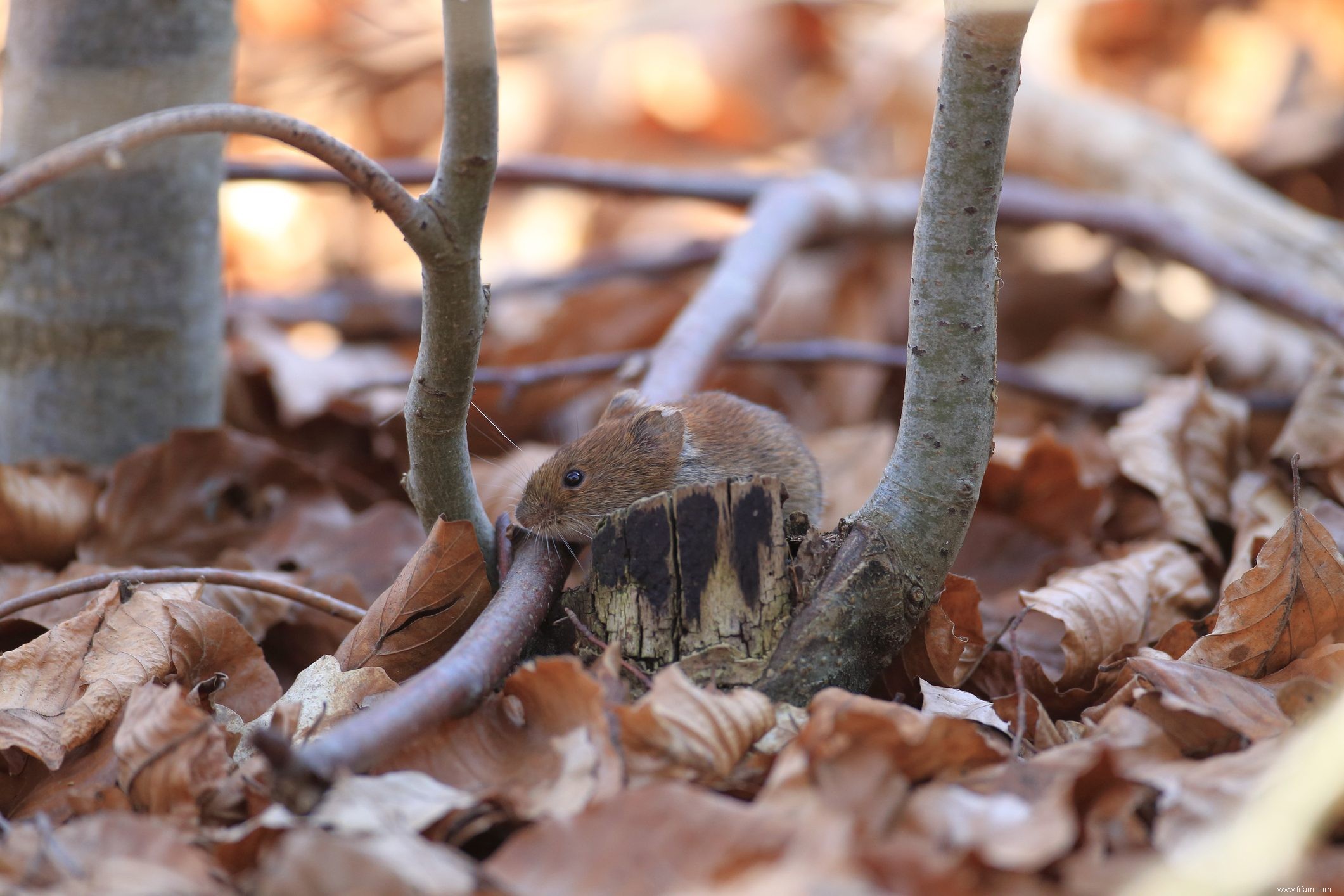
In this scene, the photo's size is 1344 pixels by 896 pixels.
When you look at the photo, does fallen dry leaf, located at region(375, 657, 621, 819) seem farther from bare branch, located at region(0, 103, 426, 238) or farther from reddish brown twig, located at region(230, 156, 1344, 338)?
reddish brown twig, located at region(230, 156, 1344, 338)

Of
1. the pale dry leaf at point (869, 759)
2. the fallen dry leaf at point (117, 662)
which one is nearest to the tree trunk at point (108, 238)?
the fallen dry leaf at point (117, 662)

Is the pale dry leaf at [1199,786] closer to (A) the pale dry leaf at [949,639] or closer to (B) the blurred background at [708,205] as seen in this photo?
(A) the pale dry leaf at [949,639]

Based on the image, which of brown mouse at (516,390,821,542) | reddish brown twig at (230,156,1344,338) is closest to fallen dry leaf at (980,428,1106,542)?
brown mouse at (516,390,821,542)

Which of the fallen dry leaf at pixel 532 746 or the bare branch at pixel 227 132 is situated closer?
the bare branch at pixel 227 132

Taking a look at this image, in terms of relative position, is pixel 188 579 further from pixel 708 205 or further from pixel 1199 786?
pixel 708 205

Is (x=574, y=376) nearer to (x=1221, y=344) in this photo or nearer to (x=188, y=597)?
(x=188, y=597)

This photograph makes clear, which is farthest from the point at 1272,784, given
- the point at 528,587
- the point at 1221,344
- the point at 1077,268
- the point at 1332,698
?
the point at 1077,268
